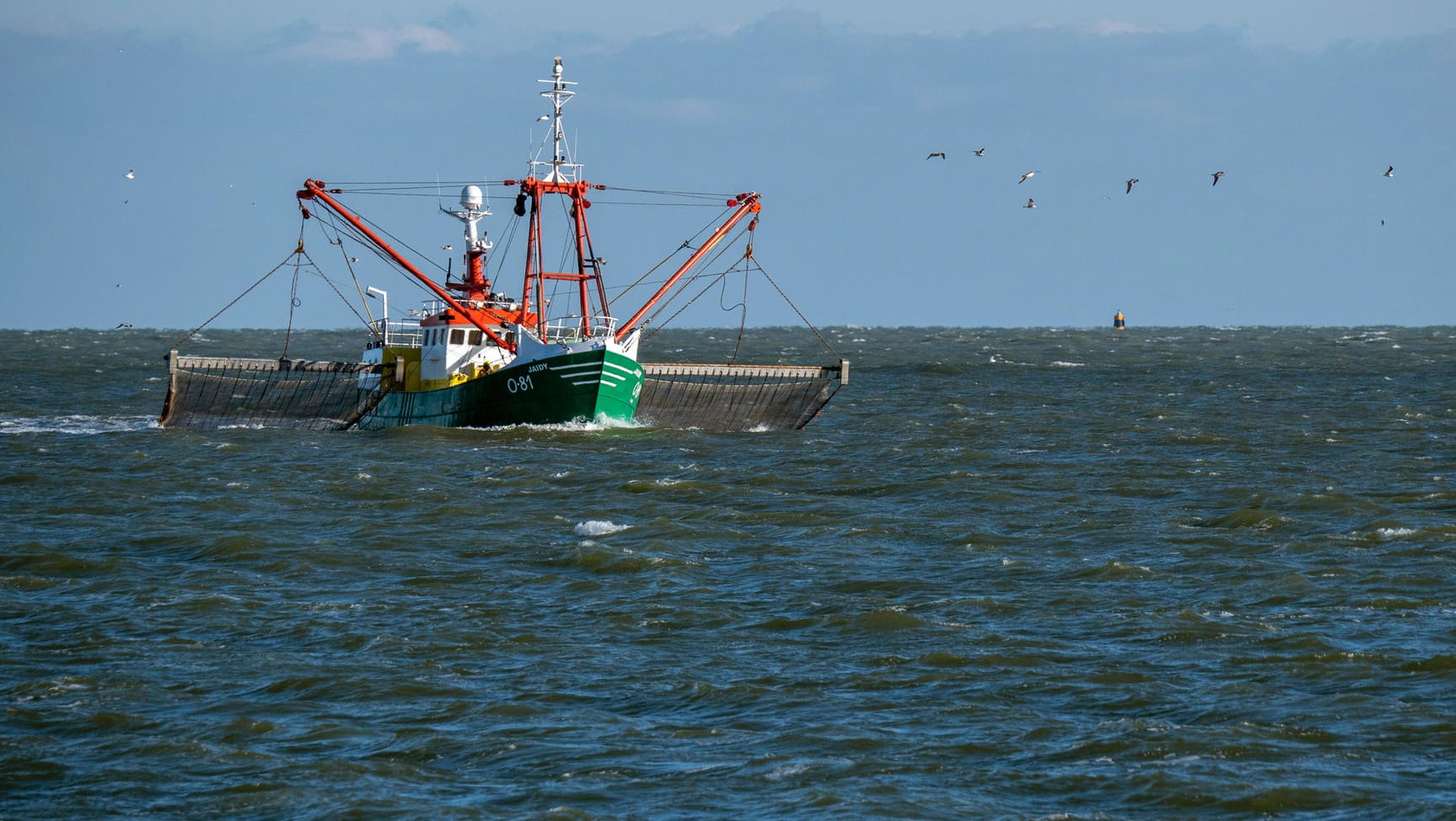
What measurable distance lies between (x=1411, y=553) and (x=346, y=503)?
19992 millimetres

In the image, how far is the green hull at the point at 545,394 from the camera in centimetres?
4681

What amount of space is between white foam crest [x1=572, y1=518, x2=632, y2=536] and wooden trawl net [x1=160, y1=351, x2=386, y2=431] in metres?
A: 22.9

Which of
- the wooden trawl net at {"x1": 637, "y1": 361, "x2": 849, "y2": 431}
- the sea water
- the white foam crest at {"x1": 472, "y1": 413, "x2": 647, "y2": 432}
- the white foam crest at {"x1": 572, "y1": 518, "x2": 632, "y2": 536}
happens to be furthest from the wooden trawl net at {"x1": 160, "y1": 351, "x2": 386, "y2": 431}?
the white foam crest at {"x1": 572, "y1": 518, "x2": 632, "y2": 536}

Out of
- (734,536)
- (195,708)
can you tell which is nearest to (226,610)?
(195,708)

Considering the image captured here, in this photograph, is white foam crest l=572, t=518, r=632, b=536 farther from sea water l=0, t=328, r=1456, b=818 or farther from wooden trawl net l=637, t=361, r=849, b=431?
wooden trawl net l=637, t=361, r=849, b=431

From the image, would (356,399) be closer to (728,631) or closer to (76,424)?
(76,424)

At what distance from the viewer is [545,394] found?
47.3m

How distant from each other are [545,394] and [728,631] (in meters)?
25.6

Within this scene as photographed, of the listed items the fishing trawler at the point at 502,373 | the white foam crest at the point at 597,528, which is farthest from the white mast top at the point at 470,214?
the white foam crest at the point at 597,528

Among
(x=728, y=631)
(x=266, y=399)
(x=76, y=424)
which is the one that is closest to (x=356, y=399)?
(x=266, y=399)

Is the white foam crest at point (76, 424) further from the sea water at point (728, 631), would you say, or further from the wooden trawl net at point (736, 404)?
the wooden trawl net at point (736, 404)

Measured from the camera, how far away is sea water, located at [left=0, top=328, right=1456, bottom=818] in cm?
1614

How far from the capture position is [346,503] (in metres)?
34.4

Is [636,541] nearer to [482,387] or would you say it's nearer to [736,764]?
[736,764]
